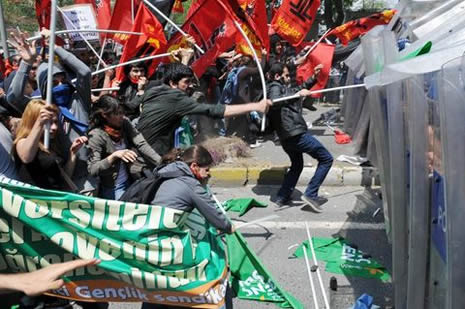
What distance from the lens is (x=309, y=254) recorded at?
15.7 ft

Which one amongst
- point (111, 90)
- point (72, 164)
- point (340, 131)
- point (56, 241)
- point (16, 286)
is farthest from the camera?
point (340, 131)

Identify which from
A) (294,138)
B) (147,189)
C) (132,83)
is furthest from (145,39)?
(147,189)

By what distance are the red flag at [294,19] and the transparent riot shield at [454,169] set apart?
513 cm

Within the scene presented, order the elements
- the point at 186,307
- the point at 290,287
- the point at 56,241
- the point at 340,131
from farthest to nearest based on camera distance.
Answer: the point at 340,131
the point at 290,287
the point at 186,307
the point at 56,241

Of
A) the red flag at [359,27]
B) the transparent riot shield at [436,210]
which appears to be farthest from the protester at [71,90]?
the red flag at [359,27]

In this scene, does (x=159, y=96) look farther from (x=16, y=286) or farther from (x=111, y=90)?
(x=16, y=286)

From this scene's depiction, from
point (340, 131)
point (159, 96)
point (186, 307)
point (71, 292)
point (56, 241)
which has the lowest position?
point (340, 131)

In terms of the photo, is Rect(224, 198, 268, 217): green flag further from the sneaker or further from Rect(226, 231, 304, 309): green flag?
Rect(226, 231, 304, 309): green flag

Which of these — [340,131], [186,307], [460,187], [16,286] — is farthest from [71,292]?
[340,131]

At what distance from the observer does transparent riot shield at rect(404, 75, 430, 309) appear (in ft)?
8.80

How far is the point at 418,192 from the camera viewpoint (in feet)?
9.00

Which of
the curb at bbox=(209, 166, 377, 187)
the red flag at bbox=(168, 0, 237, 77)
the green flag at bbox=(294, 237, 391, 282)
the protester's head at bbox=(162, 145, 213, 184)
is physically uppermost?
the red flag at bbox=(168, 0, 237, 77)

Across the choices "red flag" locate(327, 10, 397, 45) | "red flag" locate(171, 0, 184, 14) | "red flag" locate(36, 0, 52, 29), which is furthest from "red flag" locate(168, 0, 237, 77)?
"red flag" locate(171, 0, 184, 14)

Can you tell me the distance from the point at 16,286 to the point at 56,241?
45.6 inches
